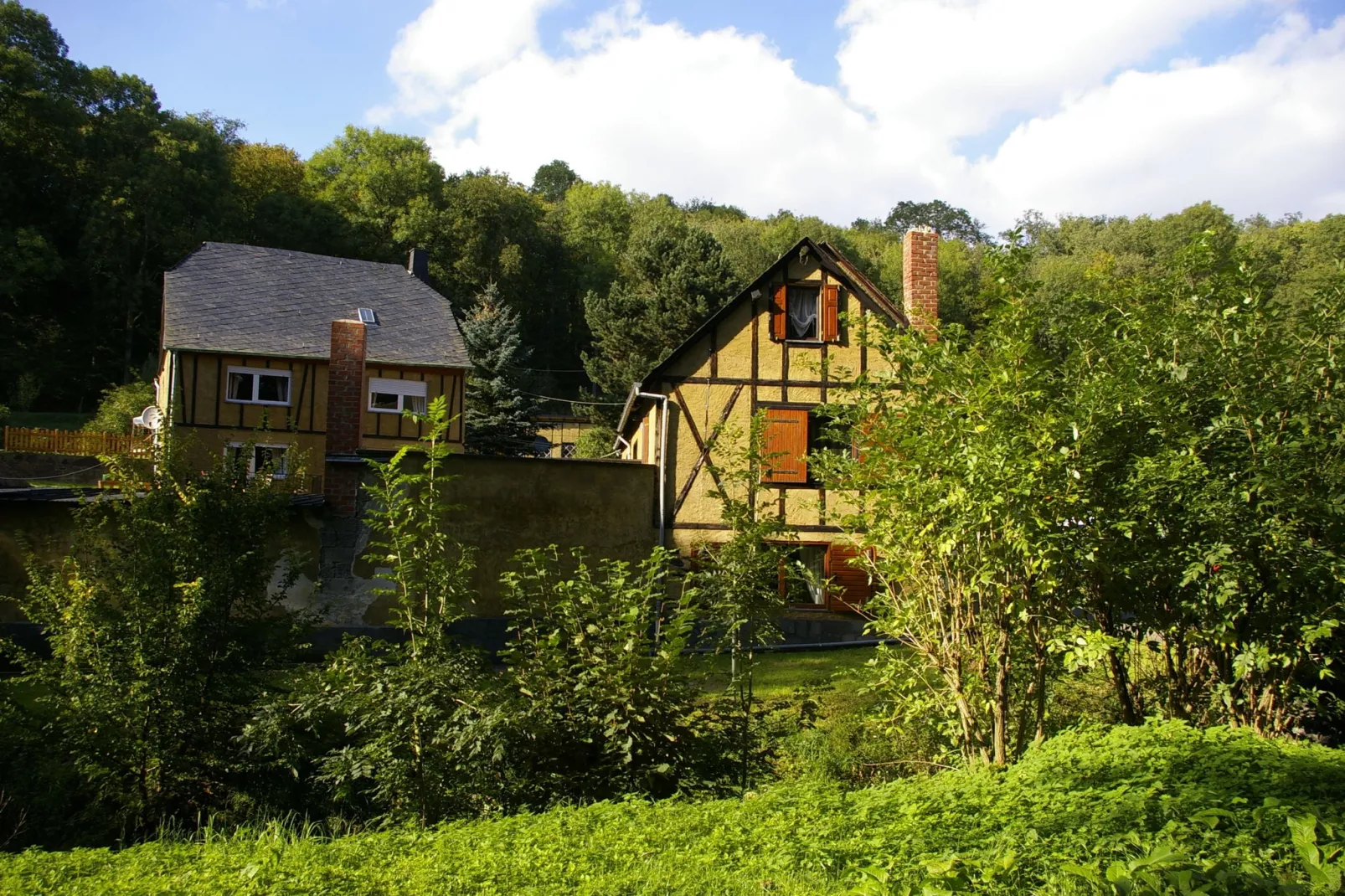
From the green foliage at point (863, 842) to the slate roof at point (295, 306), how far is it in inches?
874

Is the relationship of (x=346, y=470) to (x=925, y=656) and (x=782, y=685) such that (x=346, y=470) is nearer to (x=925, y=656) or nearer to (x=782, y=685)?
(x=782, y=685)

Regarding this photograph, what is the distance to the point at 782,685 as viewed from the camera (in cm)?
1293

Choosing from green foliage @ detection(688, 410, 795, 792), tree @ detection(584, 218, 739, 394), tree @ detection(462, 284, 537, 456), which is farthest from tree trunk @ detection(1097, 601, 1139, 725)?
tree @ detection(584, 218, 739, 394)

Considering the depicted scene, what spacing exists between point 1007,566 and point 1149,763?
1.48 m

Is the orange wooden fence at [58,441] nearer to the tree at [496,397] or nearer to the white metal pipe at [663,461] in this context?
the tree at [496,397]

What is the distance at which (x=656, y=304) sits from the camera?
130ft

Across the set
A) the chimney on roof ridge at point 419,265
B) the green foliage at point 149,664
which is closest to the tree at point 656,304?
the chimney on roof ridge at point 419,265

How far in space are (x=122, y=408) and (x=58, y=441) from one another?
7.65 feet

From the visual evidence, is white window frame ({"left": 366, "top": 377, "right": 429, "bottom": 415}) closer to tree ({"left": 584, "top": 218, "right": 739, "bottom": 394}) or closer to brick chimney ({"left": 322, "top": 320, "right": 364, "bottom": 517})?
tree ({"left": 584, "top": 218, "right": 739, "bottom": 394})

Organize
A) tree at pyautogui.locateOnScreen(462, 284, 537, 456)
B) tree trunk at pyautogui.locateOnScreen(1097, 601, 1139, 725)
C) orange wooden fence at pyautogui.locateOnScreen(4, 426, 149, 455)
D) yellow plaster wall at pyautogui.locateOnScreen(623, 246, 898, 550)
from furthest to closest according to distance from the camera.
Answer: tree at pyautogui.locateOnScreen(462, 284, 537, 456), orange wooden fence at pyautogui.locateOnScreen(4, 426, 149, 455), yellow plaster wall at pyautogui.locateOnScreen(623, 246, 898, 550), tree trunk at pyautogui.locateOnScreen(1097, 601, 1139, 725)

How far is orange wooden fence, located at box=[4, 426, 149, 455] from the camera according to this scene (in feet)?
93.6

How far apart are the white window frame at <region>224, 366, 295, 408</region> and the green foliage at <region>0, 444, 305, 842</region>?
19.9 metres

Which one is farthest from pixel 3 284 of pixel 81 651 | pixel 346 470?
pixel 81 651

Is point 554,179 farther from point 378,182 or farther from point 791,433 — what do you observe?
point 791,433
